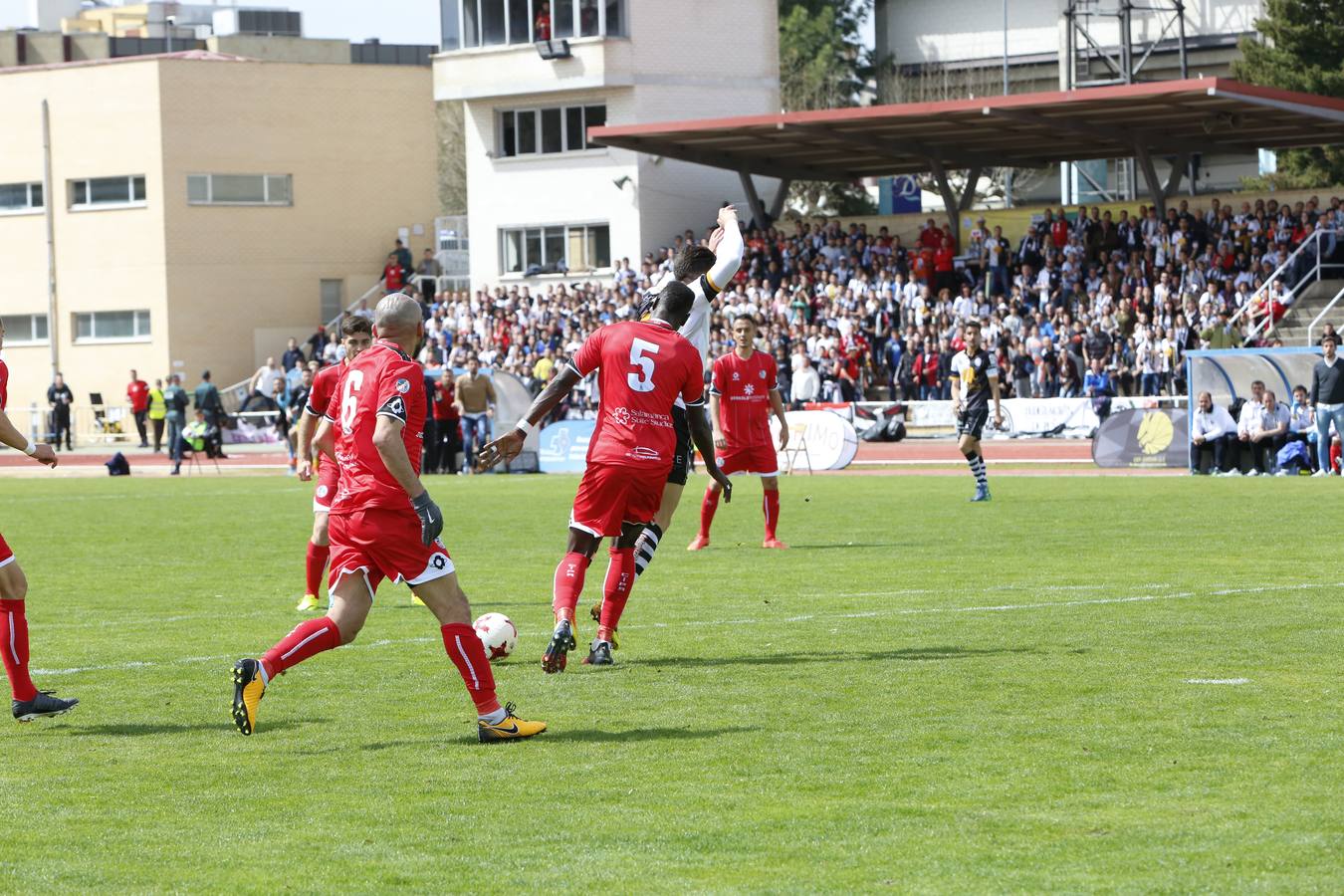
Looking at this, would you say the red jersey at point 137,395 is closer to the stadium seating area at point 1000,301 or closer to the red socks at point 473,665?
→ the stadium seating area at point 1000,301

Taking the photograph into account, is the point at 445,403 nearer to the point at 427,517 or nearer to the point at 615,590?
the point at 615,590

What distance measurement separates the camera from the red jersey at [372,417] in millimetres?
8133

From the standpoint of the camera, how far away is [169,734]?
8.48m

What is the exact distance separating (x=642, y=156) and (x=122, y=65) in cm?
1703

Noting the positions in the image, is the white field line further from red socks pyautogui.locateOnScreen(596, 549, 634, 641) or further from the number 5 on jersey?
the number 5 on jersey

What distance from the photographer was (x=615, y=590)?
1034 centimetres

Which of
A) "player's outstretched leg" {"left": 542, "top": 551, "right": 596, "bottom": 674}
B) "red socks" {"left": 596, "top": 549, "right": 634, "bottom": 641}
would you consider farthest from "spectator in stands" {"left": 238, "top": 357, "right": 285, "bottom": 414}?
"player's outstretched leg" {"left": 542, "top": 551, "right": 596, "bottom": 674}

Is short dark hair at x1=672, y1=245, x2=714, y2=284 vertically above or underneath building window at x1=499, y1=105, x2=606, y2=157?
underneath

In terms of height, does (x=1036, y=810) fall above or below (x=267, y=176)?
below

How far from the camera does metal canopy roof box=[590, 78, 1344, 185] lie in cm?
4019

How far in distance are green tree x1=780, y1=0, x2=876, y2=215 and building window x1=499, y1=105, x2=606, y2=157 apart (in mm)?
17718

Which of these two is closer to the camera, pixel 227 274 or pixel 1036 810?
pixel 1036 810

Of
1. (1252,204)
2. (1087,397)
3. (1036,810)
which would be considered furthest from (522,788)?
(1252,204)

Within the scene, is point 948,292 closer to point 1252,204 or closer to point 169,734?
point 1252,204
